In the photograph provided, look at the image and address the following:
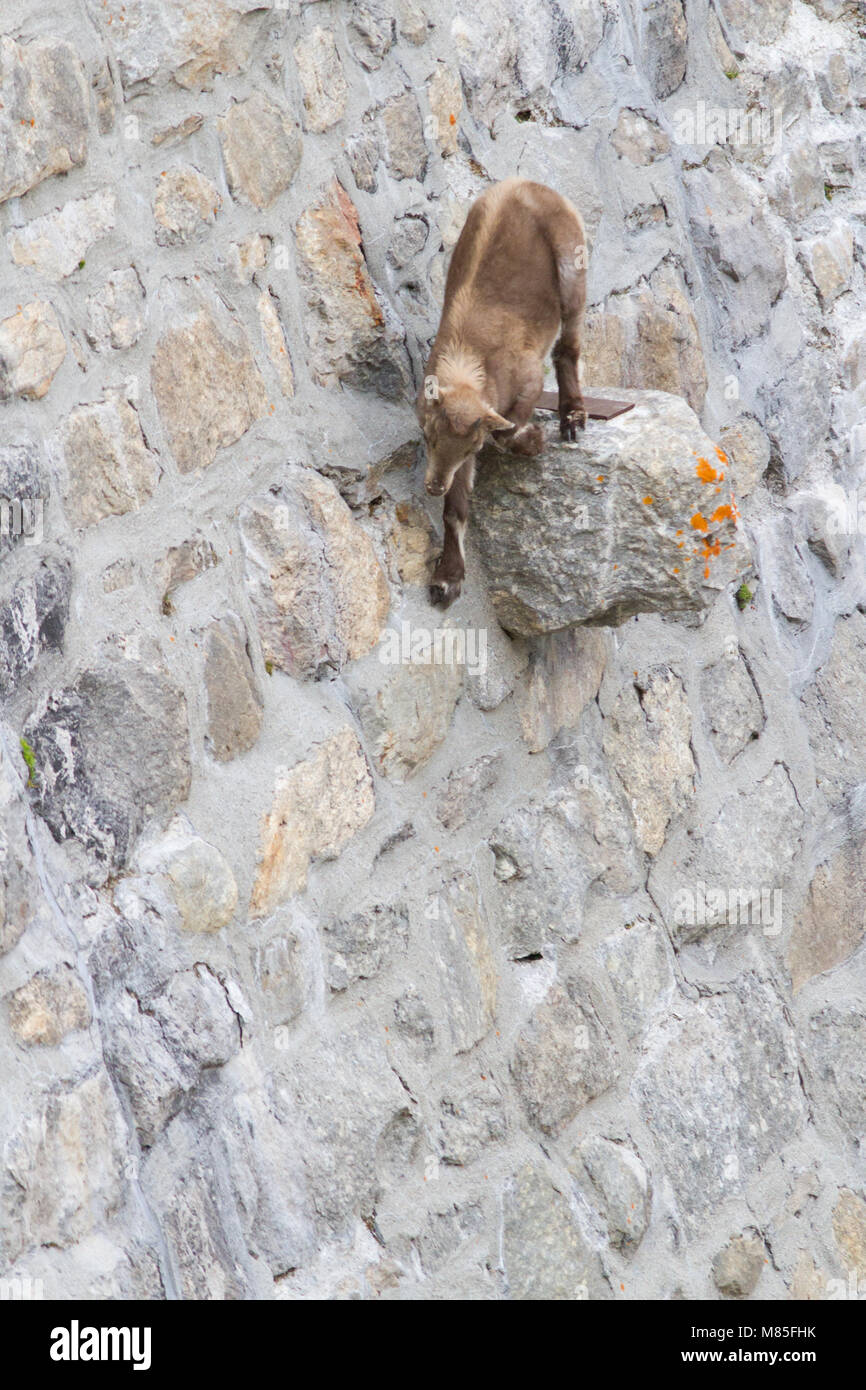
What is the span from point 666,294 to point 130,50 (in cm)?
177

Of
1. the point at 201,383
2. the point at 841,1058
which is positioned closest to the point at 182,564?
the point at 201,383

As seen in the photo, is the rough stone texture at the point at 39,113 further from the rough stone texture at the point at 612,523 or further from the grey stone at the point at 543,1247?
the grey stone at the point at 543,1247

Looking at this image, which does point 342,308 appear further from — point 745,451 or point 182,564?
point 745,451

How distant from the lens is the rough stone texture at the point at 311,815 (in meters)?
2.38

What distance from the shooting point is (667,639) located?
11.4 ft

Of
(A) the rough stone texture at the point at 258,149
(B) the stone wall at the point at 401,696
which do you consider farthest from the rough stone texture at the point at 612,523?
(A) the rough stone texture at the point at 258,149

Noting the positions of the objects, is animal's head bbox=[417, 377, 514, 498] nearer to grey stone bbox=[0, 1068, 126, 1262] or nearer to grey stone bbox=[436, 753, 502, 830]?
grey stone bbox=[436, 753, 502, 830]

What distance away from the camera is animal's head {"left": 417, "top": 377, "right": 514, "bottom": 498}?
2.53 metres

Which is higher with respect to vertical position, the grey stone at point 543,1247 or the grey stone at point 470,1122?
the grey stone at point 470,1122

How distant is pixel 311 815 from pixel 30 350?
983mm

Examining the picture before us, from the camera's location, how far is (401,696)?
106 inches

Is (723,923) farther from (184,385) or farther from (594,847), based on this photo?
(184,385)

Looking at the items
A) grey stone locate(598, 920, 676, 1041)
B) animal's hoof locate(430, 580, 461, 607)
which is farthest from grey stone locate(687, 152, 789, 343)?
grey stone locate(598, 920, 676, 1041)

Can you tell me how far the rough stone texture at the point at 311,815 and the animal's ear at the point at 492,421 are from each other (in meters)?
0.67
